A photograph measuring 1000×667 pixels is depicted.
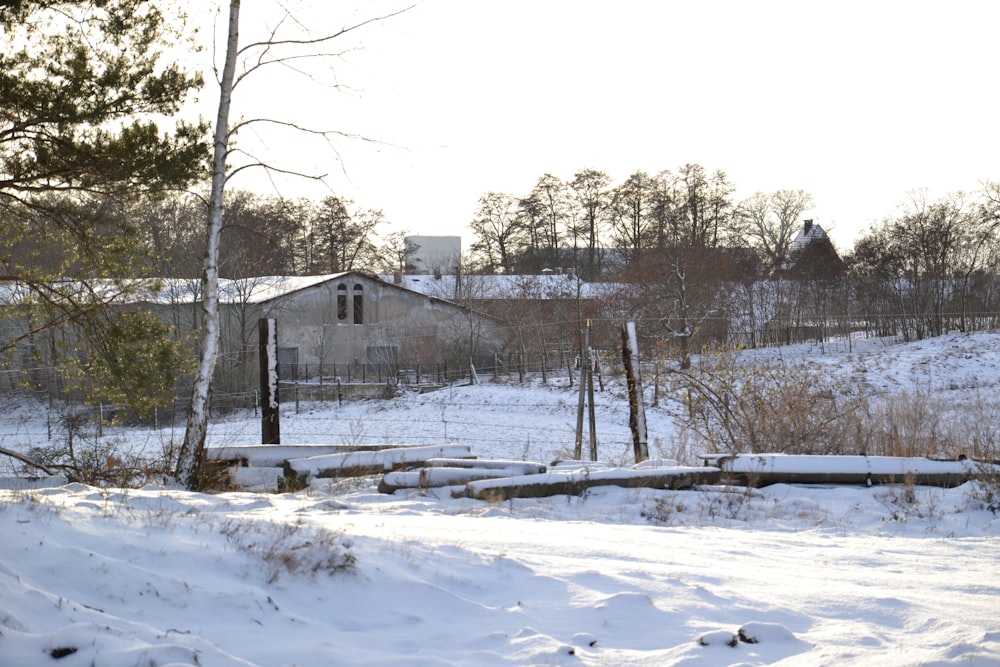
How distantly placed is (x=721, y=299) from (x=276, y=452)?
34.9m

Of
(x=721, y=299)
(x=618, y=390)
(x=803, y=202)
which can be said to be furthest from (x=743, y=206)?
(x=618, y=390)

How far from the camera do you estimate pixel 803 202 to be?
6197 cm

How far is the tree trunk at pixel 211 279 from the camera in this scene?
405 inches

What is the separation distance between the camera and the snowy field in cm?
399

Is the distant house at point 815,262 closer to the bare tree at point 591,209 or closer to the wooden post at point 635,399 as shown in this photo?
the bare tree at point 591,209

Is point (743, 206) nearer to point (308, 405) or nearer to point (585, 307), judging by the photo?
point (585, 307)

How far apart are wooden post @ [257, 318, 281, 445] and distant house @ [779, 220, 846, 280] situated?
1594 inches

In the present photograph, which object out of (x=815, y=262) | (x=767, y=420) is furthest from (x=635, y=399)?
A: (x=815, y=262)

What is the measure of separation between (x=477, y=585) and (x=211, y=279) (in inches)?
262

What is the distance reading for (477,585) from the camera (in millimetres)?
5113

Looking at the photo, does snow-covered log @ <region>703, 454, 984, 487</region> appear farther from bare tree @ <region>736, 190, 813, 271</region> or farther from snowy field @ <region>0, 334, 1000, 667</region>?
bare tree @ <region>736, 190, 813, 271</region>

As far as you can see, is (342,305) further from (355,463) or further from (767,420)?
(355,463)

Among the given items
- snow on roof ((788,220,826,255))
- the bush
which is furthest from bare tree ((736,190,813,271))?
the bush

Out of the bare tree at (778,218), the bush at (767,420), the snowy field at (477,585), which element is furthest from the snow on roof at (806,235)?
the snowy field at (477,585)
